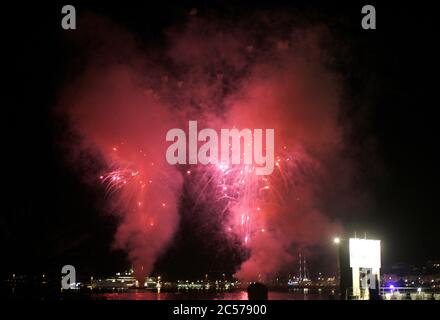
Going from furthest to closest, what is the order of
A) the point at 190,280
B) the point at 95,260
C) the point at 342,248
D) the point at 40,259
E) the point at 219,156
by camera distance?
the point at 190,280
the point at 95,260
the point at 40,259
the point at 219,156
the point at 342,248

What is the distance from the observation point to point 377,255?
24984 millimetres

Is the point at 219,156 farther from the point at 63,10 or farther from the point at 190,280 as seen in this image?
the point at 190,280

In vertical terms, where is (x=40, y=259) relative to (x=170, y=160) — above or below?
below

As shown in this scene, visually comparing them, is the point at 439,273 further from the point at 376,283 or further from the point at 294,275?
the point at 376,283

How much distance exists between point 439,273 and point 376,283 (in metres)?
58.4

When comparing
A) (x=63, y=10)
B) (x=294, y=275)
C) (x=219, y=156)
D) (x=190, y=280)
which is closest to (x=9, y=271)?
(x=190, y=280)

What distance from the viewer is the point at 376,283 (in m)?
24.6
